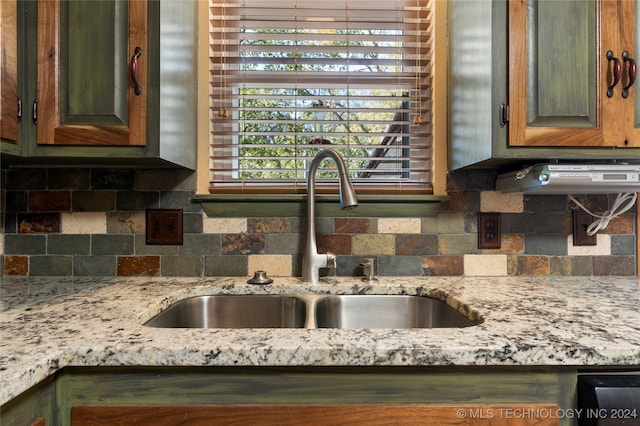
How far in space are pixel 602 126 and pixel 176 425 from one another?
1.29m

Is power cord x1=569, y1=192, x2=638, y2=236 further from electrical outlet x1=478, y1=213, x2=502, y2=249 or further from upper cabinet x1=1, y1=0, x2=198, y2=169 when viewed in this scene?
upper cabinet x1=1, y1=0, x2=198, y2=169

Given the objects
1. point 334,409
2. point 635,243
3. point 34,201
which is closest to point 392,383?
point 334,409

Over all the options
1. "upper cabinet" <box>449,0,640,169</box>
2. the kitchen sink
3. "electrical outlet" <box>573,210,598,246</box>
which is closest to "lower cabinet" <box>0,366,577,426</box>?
the kitchen sink

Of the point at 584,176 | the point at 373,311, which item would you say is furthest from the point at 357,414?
the point at 584,176

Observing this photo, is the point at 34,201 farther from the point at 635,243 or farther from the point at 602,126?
the point at 635,243

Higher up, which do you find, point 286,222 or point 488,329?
point 286,222

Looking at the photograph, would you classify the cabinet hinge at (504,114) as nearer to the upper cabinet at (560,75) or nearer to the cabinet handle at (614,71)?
the upper cabinet at (560,75)

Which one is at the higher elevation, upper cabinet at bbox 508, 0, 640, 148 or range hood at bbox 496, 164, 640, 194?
upper cabinet at bbox 508, 0, 640, 148

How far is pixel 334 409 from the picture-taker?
0.78m

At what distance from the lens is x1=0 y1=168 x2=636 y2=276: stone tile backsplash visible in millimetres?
1473

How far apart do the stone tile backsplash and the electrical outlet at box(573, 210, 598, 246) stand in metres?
0.02

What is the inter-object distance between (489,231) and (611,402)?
81cm

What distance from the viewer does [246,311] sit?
134 cm

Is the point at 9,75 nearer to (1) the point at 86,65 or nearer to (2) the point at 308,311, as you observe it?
(1) the point at 86,65
